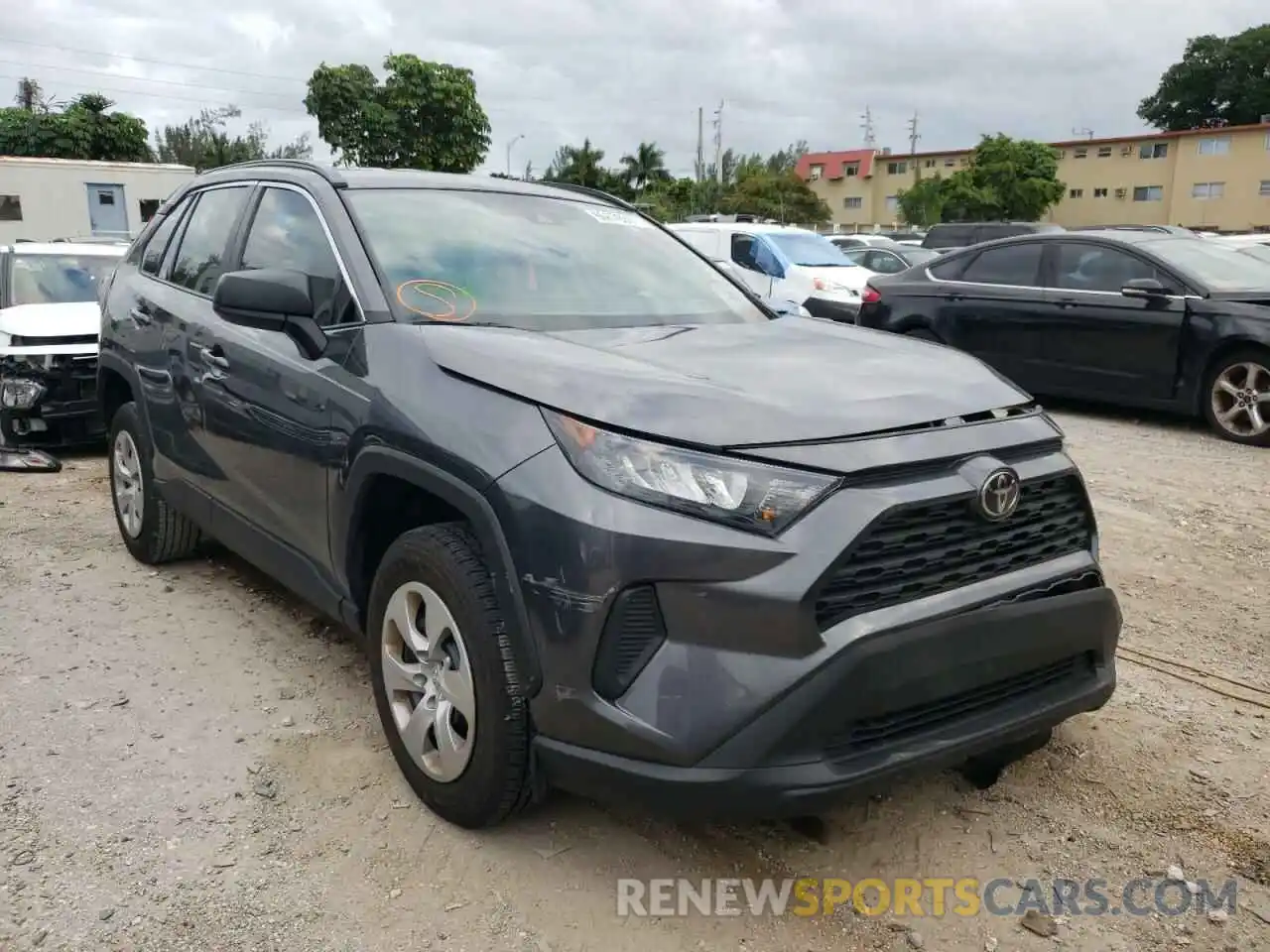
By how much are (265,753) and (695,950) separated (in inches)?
61.1

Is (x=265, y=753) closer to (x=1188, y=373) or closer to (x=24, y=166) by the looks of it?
(x=1188, y=373)

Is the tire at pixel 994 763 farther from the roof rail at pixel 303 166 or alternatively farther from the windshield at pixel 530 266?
the roof rail at pixel 303 166

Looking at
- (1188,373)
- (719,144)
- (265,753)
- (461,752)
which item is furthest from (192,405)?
(719,144)

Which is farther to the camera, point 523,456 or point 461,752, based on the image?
point 461,752

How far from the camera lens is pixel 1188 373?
7875 mm

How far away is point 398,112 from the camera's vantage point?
146 ft

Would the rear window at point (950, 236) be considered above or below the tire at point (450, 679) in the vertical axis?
above

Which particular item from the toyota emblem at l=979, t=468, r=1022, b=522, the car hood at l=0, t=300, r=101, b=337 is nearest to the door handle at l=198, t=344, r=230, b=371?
the toyota emblem at l=979, t=468, r=1022, b=522

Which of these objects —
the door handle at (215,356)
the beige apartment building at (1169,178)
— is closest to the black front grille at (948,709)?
the door handle at (215,356)

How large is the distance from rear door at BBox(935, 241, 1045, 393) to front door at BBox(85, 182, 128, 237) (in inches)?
1016

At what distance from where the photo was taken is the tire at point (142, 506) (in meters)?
4.78

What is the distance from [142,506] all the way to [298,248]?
193 centimetres

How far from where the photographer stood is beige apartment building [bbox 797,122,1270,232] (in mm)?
57438

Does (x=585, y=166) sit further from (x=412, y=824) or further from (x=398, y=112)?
(x=412, y=824)
